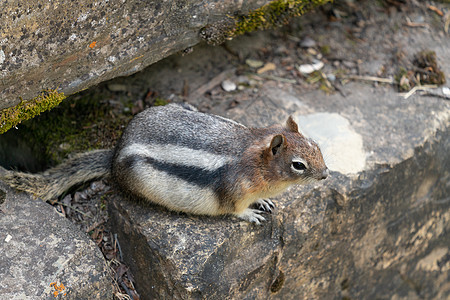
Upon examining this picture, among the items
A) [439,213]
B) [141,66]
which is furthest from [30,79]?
[439,213]

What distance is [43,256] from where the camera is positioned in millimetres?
3859

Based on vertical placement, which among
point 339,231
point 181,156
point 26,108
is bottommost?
point 339,231

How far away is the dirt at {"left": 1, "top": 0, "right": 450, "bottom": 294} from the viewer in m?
5.55

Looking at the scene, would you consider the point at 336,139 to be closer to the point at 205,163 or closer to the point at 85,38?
the point at 205,163

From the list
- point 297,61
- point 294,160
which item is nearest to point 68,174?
point 294,160

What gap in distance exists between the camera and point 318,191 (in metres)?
4.83

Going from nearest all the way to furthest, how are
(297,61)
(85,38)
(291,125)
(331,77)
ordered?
(85,38)
(291,125)
(331,77)
(297,61)

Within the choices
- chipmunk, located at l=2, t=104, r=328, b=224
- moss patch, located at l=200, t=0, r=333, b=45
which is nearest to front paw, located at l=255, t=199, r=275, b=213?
chipmunk, located at l=2, t=104, r=328, b=224

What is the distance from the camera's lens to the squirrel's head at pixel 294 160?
404cm

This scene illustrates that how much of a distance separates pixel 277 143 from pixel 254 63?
7.42 feet

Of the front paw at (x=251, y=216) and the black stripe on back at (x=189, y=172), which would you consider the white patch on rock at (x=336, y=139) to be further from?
the black stripe on back at (x=189, y=172)

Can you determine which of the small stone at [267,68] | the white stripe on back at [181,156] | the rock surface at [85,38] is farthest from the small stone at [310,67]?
the white stripe on back at [181,156]

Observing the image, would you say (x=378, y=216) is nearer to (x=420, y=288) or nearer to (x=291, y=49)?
(x=420, y=288)

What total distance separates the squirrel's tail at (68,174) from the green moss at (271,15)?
1.72 metres
